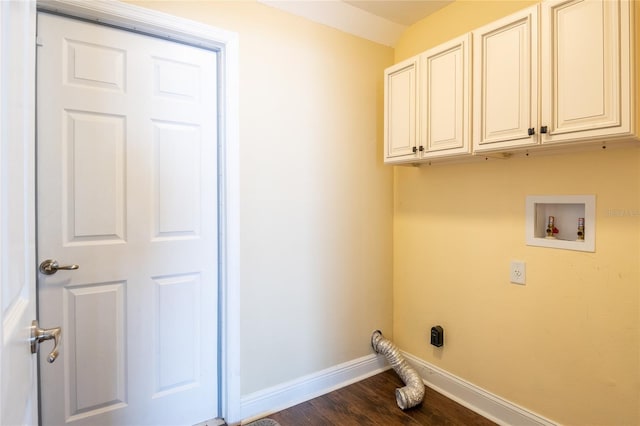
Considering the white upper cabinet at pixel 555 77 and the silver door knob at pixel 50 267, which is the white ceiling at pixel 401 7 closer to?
the white upper cabinet at pixel 555 77

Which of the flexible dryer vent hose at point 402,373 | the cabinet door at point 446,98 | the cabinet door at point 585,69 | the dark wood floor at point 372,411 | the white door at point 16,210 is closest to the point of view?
the white door at point 16,210

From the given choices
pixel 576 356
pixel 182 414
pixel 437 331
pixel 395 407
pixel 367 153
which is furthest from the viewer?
pixel 367 153

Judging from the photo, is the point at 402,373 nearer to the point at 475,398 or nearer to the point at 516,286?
the point at 475,398

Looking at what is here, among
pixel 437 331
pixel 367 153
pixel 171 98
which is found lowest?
pixel 437 331

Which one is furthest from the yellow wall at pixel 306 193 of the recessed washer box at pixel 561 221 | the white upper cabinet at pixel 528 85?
the recessed washer box at pixel 561 221

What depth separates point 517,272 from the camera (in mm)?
1923

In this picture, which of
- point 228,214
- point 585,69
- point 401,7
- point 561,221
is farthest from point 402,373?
point 401,7

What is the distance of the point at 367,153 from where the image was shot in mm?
2490

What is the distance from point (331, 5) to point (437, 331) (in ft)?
7.39

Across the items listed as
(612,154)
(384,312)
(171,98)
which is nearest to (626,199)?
(612,154)

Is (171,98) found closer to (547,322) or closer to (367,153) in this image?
(367,153)

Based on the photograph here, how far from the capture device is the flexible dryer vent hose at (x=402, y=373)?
209cm

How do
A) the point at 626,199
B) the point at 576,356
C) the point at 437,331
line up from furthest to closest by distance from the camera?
the point at 437,331, the point at 576,356, the point at 626,199

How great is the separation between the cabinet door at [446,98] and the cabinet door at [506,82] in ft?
0.18
